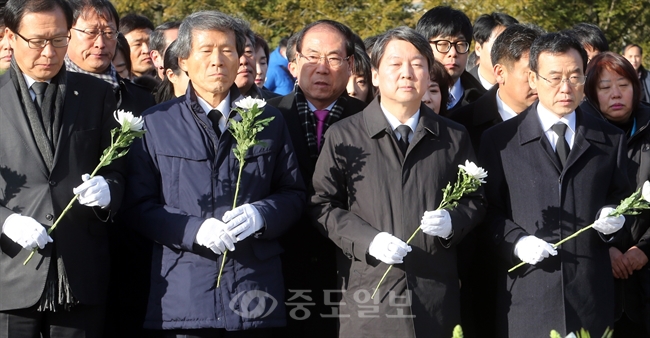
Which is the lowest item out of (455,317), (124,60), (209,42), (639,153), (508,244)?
(455,317)

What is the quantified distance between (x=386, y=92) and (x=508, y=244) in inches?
42.2

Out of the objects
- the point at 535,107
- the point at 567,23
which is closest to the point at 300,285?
the point at 535,107

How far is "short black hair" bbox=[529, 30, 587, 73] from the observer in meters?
5.71

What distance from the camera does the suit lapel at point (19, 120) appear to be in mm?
5004

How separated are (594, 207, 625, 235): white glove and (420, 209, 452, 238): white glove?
85cm

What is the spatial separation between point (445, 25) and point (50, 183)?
3820 mm

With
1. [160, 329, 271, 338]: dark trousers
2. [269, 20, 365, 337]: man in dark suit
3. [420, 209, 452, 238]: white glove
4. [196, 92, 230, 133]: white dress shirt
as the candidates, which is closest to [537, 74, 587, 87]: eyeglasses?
[420, 209, 452, 238]: white glove

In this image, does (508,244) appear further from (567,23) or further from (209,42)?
(567,23)

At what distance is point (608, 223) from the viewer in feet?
17.3

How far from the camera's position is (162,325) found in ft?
16.6

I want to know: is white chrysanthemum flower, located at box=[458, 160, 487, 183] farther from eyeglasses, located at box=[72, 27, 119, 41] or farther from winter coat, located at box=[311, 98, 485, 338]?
eyeglasses, located at box=[72, 27, 119, 41]

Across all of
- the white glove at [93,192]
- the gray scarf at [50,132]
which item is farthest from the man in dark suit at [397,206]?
the gray scarf at [50,132]

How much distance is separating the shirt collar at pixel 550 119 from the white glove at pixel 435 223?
3.14ft

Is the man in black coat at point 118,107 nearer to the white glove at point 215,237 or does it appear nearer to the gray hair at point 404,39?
the white glove at point 215,237
